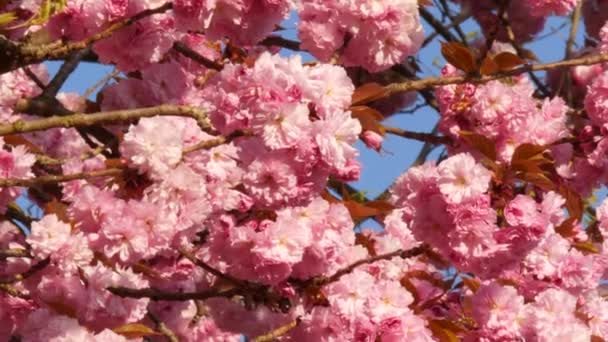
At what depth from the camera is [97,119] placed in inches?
96.2

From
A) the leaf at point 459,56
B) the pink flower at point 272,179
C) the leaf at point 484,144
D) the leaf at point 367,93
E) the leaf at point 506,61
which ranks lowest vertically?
the pink flower at point 272,179

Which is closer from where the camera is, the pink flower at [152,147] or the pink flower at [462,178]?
the pink flower at [152,147]

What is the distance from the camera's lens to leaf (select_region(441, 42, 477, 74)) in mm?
2959

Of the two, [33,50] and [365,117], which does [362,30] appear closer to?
[365,117]

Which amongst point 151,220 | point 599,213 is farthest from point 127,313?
point 599,213

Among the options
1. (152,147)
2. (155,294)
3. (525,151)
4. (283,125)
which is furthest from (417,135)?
(152,147)

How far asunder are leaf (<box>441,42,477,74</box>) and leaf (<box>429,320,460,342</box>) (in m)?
0.66

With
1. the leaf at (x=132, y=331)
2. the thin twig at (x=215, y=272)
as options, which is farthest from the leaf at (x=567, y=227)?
the leaf at (x=132, y=331)

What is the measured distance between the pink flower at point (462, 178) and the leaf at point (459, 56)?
0.36m

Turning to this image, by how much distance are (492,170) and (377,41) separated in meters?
0.45

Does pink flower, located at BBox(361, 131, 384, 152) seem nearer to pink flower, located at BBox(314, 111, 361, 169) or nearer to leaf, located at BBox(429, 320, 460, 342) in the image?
leaf, located at BBox(429, 320, 460, 342)

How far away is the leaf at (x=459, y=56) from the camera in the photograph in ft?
9.71

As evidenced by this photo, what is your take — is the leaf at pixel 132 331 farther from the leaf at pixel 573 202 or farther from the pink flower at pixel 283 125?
the leaf at pixel 573 202

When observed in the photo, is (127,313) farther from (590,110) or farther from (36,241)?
(590,110)
